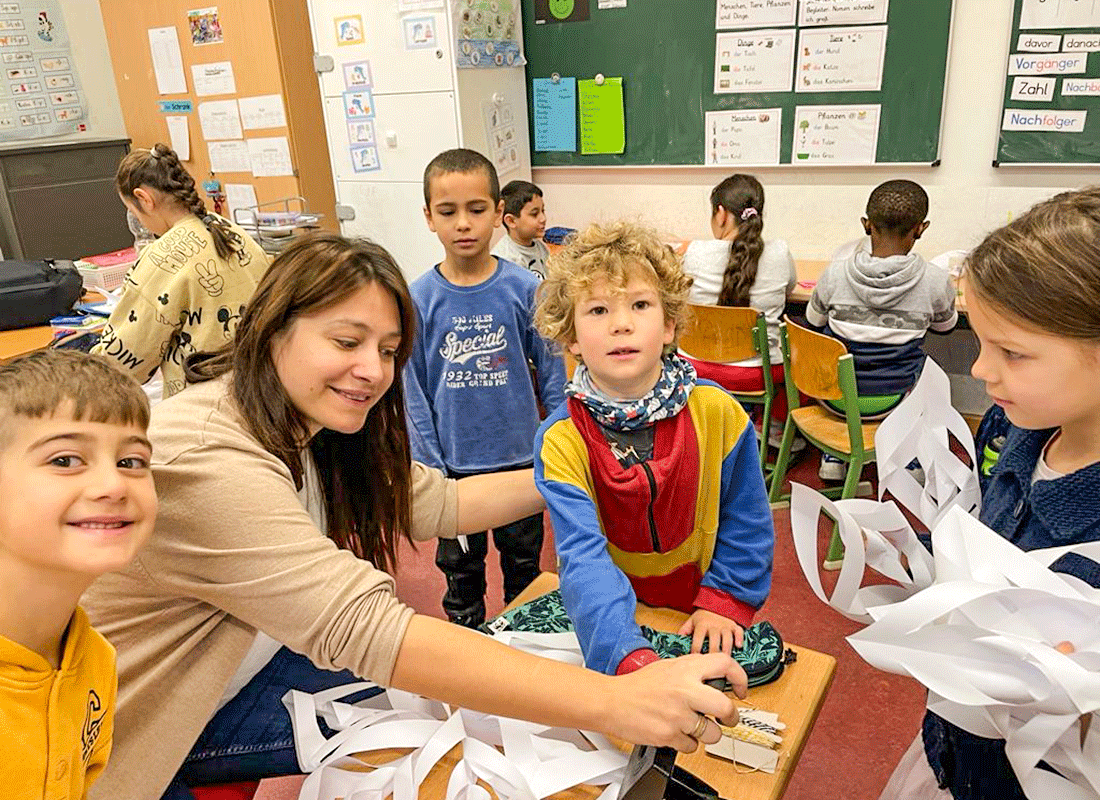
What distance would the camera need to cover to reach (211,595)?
113 cm

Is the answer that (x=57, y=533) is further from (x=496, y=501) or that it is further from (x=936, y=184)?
(x=936, y=184)

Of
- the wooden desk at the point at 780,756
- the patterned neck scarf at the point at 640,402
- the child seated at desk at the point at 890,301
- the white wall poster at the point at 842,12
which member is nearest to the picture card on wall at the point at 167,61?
the white wall poster at the point at 842,12

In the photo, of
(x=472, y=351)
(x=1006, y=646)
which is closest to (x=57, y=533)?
(x=1006, y=646)

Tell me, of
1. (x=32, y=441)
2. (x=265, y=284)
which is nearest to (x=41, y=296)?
(x=265, y=284)

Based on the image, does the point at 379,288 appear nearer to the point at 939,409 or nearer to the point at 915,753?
the point at 939,409

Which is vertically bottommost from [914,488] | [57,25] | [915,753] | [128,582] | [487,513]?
[915,753]

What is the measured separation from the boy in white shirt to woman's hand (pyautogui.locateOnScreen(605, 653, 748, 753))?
216cm

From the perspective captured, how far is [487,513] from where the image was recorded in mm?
1554

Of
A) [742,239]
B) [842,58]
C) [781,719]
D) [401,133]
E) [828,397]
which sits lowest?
[828,397]

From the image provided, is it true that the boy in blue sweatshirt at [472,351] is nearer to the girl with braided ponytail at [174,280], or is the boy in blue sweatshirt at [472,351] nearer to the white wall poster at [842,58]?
the girl with braided ponytail at [174,280]

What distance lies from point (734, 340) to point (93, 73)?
4.64 metres

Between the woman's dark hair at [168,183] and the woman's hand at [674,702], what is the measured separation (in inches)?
79.0

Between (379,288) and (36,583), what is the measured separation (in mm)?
617

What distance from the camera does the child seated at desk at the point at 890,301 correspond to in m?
→ 2.83
